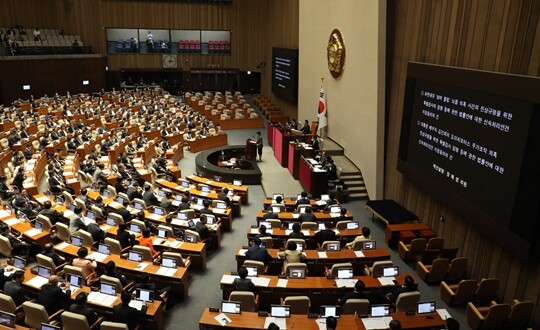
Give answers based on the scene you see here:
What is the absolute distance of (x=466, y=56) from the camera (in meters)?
10.2

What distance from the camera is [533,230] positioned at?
26.0 ft

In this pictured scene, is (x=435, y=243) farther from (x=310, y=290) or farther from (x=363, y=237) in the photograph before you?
(x=310, y=290)

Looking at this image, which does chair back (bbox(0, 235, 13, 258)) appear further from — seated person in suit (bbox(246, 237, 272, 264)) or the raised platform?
the raised platform

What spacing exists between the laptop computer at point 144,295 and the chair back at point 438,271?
5989 millimetres

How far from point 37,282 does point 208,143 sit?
14455 mm

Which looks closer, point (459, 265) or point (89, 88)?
point (459, 265)

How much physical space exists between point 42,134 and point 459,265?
59.2ft

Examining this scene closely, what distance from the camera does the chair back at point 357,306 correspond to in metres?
7.59

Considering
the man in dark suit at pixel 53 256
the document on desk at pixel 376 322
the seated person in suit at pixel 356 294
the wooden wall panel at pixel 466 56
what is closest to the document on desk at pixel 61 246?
the man in dark suit at pixel 53 256

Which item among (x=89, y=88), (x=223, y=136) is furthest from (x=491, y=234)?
(x=89, y=88)

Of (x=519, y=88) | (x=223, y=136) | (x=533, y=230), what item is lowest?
(x=223, y=136)

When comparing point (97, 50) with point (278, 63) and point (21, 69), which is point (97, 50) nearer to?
point (21, 69)

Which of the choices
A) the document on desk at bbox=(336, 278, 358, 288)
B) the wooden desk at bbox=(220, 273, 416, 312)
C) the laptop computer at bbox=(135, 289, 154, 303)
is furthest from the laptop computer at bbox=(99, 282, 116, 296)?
the document on desk at bbox=(336, 278, 358, 288)

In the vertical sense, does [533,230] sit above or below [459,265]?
above
